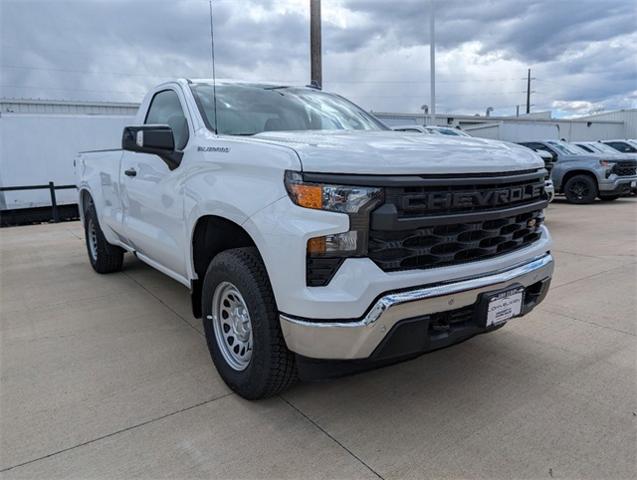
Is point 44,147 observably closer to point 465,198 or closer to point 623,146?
point 465,198

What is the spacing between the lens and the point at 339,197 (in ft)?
7.22


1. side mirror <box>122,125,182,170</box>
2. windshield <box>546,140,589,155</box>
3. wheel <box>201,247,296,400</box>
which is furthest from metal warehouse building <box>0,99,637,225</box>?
windshield <box>546,140,589,155</box>

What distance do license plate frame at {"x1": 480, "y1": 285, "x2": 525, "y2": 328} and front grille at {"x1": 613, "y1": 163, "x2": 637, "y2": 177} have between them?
39.2 feet

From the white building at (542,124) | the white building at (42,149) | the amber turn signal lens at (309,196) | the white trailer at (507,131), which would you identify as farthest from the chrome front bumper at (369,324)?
the white trailer at (507,131)

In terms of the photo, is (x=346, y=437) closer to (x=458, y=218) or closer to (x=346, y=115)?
(x=458, y=218)

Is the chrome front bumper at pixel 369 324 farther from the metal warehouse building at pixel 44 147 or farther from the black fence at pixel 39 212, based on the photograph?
the metal warehouse building at pixel 44 147

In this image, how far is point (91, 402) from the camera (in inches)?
111

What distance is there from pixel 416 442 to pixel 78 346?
103 inches

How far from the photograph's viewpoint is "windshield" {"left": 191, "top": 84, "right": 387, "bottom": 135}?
11.2ft

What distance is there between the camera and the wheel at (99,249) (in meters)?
5.64

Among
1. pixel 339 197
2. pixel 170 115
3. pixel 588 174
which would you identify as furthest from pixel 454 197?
pixel 588 174

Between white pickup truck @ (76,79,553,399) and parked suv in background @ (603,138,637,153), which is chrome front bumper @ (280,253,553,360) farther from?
parked suv in background @ (603,138,637,153)

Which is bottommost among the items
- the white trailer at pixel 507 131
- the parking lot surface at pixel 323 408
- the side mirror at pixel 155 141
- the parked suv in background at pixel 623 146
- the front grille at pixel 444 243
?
the parking lot surface at pixel 323 408

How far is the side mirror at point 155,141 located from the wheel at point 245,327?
93 cm
